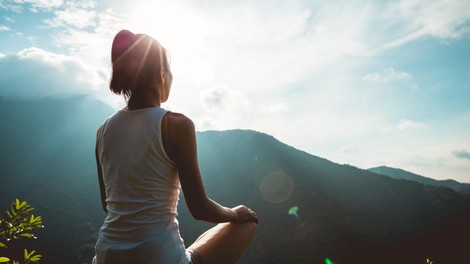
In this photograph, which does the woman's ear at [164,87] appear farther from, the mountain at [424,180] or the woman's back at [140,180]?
the mountain at [424,180]

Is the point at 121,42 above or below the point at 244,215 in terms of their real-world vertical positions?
above

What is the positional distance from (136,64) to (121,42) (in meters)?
0.20

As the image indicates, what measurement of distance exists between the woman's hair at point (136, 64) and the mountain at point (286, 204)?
114 feet

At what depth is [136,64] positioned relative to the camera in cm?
155

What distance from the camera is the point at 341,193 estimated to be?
44.9 m

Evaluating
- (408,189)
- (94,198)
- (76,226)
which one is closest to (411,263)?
(408,189)

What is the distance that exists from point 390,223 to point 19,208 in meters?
49.4

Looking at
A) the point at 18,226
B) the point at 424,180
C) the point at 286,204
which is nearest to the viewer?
the point at 18,226

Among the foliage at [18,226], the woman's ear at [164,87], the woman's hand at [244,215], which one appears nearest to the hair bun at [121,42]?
the woman's ear at [164,87]

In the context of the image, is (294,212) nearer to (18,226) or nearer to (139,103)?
(18,226)

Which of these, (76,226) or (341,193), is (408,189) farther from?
(76,226)

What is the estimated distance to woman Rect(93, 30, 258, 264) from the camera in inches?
52.8

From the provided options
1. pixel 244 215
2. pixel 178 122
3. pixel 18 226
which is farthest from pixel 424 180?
pixel 18 226

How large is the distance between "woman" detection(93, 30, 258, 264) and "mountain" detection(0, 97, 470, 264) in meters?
34.5
